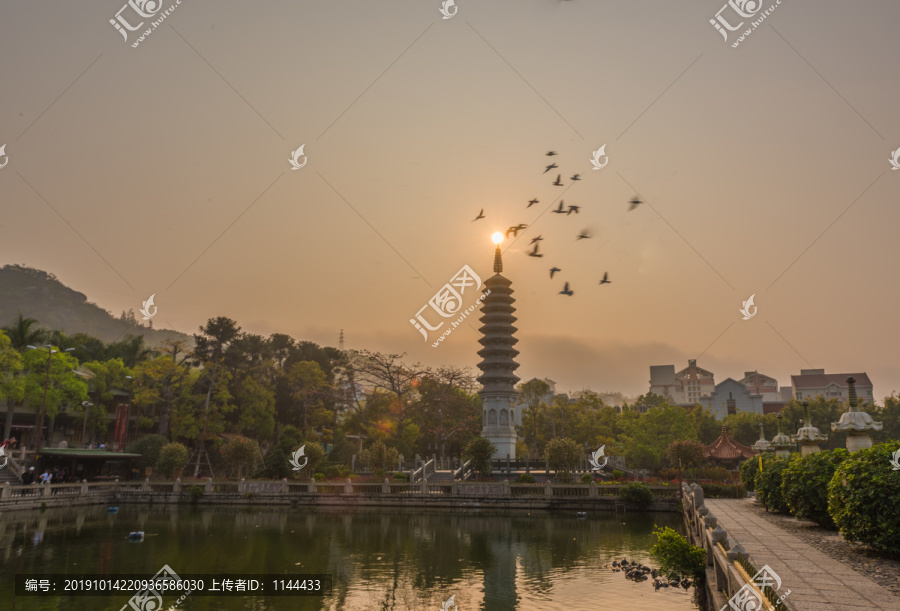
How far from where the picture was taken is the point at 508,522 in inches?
1412

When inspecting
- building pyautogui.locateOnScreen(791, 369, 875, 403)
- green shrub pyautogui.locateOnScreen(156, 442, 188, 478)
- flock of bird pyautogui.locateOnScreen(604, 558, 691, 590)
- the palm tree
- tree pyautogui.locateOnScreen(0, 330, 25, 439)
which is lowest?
flock of bird pyautogui.locateOnScreen(604, 558, 691, 590)

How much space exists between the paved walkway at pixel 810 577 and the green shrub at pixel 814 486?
126cm

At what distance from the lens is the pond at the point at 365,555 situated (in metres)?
17.6

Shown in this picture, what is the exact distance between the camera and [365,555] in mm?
24781

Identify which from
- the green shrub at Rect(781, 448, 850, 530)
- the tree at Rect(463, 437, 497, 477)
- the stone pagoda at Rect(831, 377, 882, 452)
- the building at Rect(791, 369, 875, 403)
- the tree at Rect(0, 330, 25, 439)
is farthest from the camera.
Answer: the building at Rect(791, 369, 875, 403)

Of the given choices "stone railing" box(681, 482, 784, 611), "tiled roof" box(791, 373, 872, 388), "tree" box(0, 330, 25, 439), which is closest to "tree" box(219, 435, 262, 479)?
"tree" box(0, 330, 25, 439)

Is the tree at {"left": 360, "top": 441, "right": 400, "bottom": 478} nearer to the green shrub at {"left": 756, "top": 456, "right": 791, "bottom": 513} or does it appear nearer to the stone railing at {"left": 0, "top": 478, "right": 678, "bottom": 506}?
the stone railing at {"left": 0, "top": 478, "right": 678, "bottom": 506}

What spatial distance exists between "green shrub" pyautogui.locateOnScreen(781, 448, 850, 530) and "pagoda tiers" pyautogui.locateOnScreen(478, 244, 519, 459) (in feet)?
147

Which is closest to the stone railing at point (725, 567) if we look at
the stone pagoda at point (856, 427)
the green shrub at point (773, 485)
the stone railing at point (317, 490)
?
the stone pagoda at point (856, 427)

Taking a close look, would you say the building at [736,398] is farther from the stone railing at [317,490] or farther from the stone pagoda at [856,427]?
the stone pagoda at [856,427]

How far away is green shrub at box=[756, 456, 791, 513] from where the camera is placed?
25.3 m

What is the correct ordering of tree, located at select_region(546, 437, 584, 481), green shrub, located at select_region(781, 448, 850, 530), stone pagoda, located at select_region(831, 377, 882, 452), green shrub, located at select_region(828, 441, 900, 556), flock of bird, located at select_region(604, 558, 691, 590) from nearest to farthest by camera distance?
green shrub, located at select_region(828, 441, 900, 556)
flock of bird, located at select_region(604, 558, 691, 590)
green shrub, located at select_region(781, 448, 850, 530)
stone pagoda, located at select_region(831, 377, 882, 452)
tree, located at select_region(546, 437, 584, 481)

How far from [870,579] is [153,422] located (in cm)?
6360

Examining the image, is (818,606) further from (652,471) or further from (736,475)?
(652,471)
